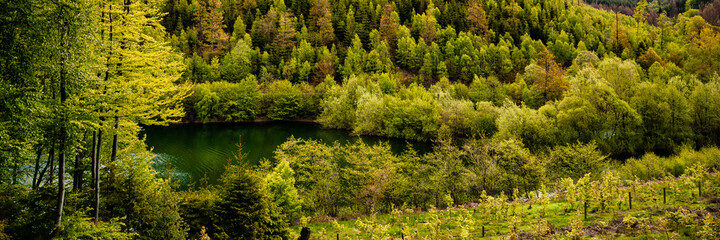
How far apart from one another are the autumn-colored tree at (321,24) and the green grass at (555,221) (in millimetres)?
87171

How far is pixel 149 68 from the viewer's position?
1341 cm

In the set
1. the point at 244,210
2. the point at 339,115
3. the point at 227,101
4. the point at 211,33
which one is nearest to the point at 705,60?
the point at 339,115

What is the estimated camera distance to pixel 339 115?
62594mm

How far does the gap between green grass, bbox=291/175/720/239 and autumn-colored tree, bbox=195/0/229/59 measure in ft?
281

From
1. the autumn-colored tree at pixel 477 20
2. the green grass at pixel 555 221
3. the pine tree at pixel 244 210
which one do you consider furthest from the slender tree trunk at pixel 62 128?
the autumn-colored tree at pixel 477 20

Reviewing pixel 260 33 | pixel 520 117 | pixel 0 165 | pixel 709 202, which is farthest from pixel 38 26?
pixel 260 33

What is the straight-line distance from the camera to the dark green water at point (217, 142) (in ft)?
119

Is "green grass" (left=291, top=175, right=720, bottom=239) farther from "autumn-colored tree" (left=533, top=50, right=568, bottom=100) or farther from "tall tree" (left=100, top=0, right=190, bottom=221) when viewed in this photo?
"autumn-colored tree" (left=533, top=50, right=568, bottom=100)

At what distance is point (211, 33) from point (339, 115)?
5650 centimetres

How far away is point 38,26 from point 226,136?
4916 centimetres

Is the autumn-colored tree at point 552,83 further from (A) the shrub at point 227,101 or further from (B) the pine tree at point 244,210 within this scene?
(A) the shrub at point 227,101

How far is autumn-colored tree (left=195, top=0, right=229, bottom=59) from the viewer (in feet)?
308

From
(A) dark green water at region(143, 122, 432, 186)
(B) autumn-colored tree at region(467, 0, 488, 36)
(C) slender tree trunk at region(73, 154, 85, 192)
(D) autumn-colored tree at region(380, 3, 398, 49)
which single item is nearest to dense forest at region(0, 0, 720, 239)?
(C) slender tree trunk at region(73, 154, 85, 192)

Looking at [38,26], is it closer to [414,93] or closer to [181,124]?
[414,93]
